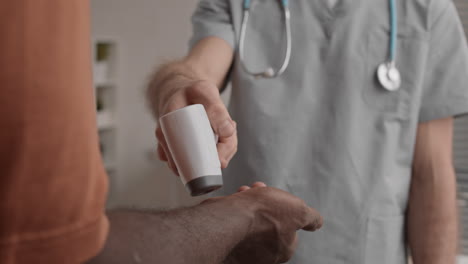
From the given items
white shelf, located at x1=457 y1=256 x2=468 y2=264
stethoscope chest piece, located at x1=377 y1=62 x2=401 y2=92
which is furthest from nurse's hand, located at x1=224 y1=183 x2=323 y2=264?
white shelf, located at x1=457 y1=256 x2=468 y2=264

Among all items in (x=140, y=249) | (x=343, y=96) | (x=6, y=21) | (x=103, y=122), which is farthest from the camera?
(x=103, y=122)

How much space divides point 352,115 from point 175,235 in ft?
2.10

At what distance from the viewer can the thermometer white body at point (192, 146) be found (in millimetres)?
699

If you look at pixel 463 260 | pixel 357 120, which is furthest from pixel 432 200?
pixel 463 260

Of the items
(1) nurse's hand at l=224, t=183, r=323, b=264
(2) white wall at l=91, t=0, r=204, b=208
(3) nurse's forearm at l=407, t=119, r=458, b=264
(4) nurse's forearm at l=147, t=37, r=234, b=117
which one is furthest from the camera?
(2) white wall at l=91, t=0, r=204, b=208

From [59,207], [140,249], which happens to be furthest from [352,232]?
[59,207]

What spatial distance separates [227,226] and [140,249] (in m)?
0.15

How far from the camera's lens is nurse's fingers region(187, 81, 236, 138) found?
0.77 metres

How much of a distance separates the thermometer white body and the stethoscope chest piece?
472 mm

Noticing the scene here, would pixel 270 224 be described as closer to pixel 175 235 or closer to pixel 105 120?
pixel 175 235

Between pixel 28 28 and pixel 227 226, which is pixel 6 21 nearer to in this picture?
pixel 28 28

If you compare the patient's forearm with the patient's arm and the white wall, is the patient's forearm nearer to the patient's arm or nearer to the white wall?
the patient's arm

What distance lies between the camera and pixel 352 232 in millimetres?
1052

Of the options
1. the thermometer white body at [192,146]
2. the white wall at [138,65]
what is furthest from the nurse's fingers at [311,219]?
the white wall at [138,65]
